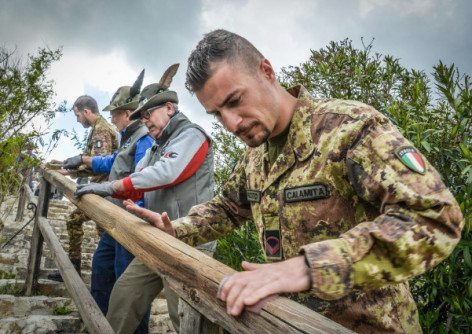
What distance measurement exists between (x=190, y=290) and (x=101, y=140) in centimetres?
369

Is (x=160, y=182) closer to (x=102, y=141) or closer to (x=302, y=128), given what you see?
(x=302, y=128)

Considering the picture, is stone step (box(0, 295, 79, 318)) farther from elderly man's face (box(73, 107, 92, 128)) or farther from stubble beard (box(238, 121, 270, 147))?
stubble beard (box(238, 121, 270, 147))

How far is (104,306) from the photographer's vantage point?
10.9 feet

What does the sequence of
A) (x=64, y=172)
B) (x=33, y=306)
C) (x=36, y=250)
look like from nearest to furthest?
(x=33, y=306) < (x=36, y=250) < (x=64, y=172)

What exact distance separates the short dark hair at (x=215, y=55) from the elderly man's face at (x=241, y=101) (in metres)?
0.03

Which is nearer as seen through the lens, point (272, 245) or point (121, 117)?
point (272, 245)

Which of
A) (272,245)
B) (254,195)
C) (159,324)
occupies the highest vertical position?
(254,195)

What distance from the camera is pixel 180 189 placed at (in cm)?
273

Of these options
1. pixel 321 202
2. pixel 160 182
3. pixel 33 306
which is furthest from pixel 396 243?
pixel 33 306

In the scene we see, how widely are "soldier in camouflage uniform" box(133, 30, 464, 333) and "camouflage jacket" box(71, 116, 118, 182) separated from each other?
288 centimetres

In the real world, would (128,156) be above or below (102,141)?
below

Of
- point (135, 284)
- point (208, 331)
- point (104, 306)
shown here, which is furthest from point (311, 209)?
point (104, 306)

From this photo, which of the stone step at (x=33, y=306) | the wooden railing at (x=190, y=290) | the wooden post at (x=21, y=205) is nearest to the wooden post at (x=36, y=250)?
the stone step at (x=33, y=306)

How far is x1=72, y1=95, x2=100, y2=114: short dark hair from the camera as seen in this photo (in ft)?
15.3
